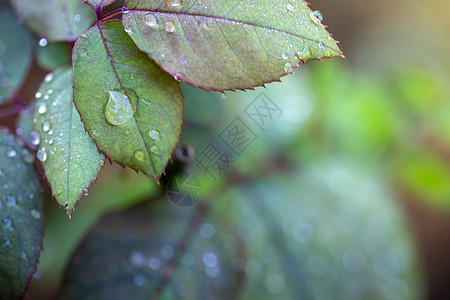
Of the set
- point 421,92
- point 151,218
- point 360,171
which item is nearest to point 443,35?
point 421,92

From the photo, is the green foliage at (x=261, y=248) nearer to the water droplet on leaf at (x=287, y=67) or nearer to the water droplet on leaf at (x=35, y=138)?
the water droplet on leaf at (x=35, y=138)

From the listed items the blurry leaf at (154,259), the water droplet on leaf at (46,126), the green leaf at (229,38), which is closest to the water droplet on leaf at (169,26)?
the green leaf at (229,38)

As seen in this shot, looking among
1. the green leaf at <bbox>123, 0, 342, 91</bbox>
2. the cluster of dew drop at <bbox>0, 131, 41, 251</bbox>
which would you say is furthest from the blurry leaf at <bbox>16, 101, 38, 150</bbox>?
the green leaf at <bbox>123, 0, 342, 91</bbox>

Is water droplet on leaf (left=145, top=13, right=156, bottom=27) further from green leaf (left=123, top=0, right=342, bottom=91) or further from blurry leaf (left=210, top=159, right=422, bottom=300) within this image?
blurry leaf (left=210, top=159, right=422, bottom=300)

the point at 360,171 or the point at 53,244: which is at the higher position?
the point at 360,171

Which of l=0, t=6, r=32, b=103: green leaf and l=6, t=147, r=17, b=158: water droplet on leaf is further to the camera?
l=0, t=6, r=32, b=103: green leaf

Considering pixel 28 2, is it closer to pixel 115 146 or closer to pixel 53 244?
pixel 115 146
